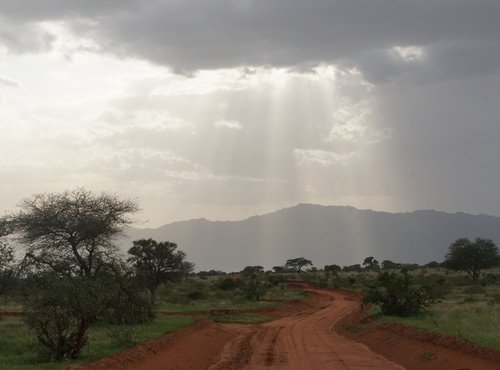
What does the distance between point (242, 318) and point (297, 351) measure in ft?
70.2

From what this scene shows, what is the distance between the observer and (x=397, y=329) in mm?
28281

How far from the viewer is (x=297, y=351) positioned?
24094 mm

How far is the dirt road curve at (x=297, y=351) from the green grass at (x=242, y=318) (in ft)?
14.1

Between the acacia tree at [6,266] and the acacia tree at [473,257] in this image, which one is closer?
the acacia tree at [6,266]

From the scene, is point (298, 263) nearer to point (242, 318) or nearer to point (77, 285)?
point (242, 318)

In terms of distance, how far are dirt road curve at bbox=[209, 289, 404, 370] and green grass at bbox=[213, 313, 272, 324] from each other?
4.30m

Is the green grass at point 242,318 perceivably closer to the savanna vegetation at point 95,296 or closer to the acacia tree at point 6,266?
the savanna vegetation at point 95,296

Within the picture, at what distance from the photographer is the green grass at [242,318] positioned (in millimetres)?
43409

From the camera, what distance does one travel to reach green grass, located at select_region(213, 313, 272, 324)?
43.4m

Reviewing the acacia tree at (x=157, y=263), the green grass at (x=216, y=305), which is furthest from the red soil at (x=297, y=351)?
the acacia tree at (x=157, y=263)

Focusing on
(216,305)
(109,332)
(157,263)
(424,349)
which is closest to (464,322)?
(424,349)


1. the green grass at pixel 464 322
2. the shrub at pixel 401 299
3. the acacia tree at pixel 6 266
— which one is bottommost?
the green grass at pixel 464 322

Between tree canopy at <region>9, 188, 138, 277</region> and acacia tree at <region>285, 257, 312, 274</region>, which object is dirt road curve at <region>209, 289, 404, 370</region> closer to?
tree canopy at <region>9, 188, 138, 277</region>

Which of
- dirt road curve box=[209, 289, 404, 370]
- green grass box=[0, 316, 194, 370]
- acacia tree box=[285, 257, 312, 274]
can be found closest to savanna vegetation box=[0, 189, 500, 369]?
green grass box=[0, 316, 194, 370]
